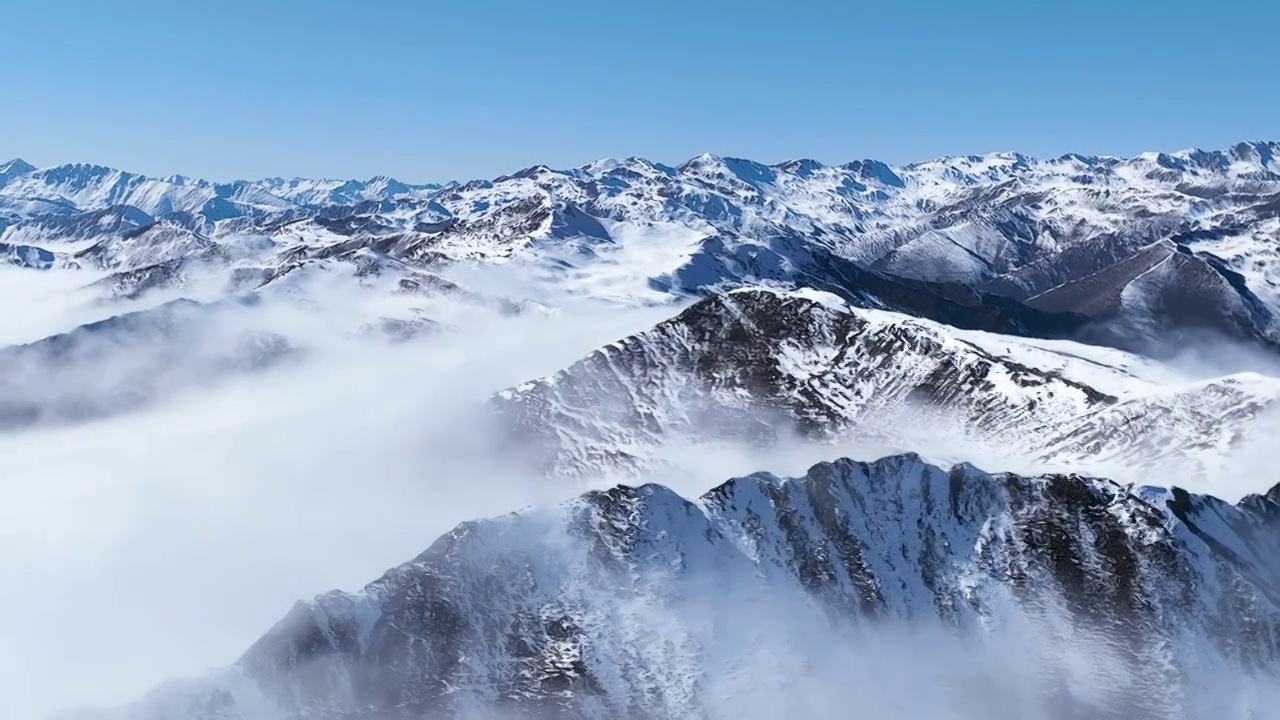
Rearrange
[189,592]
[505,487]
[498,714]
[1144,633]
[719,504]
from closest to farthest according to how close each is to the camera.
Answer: [498,714] → [1144,633] → [719,504] → [189,592] → [505,487]

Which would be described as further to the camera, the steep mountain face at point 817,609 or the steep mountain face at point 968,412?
the steep mountain face at point 968,412

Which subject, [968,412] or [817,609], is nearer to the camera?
[817,609]

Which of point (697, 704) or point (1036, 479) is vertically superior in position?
point (1036, 479)

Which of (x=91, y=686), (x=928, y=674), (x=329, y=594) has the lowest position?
(x=928, y=674)

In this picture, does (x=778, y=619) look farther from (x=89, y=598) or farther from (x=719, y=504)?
(x=89, y=598)

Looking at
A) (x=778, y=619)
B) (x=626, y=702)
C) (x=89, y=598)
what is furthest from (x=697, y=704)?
(x=89, y=598)

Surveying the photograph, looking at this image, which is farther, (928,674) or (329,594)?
(928,674)

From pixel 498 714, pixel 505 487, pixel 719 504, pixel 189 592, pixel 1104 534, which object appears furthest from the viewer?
pixel 505 487

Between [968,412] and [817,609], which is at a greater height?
[968,412]
